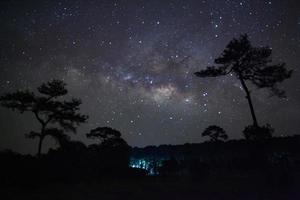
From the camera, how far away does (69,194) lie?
61.9ft

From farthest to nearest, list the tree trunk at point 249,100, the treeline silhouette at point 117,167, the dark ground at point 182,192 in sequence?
the tree trunk at point 249,100, the treeline silhouette at point 117,167, the dark ground at point 182,192

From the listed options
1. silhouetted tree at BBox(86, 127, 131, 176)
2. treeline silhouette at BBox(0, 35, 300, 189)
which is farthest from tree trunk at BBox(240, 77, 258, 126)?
silhouetted tree at BBox(86, 127, 131, 176)

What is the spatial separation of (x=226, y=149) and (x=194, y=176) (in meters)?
22.3

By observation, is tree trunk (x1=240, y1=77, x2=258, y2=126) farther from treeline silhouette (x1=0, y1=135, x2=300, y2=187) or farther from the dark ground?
the dark ground

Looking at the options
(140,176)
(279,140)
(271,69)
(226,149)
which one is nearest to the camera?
(271,69)

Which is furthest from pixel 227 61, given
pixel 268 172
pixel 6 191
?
pixel 6 191

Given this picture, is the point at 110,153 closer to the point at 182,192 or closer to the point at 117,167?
the point at 117,167

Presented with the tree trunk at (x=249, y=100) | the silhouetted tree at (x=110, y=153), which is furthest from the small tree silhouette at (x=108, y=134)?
the tree trunk at (x=249, y=100)

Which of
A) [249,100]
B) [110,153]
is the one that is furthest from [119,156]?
[249,100]

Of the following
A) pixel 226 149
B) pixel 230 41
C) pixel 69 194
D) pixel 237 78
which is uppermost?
pixel 230 41

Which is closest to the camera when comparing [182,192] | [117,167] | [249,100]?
[182,192]

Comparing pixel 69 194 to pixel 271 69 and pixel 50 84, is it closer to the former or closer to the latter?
pixel 50 84

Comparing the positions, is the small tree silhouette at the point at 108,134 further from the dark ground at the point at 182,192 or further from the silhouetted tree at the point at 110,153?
the dark ground at the point at 182,192

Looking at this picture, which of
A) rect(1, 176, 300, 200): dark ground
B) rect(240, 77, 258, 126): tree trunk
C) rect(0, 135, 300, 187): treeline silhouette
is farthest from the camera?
rect(240, 77, 258, 126): tree trunk
